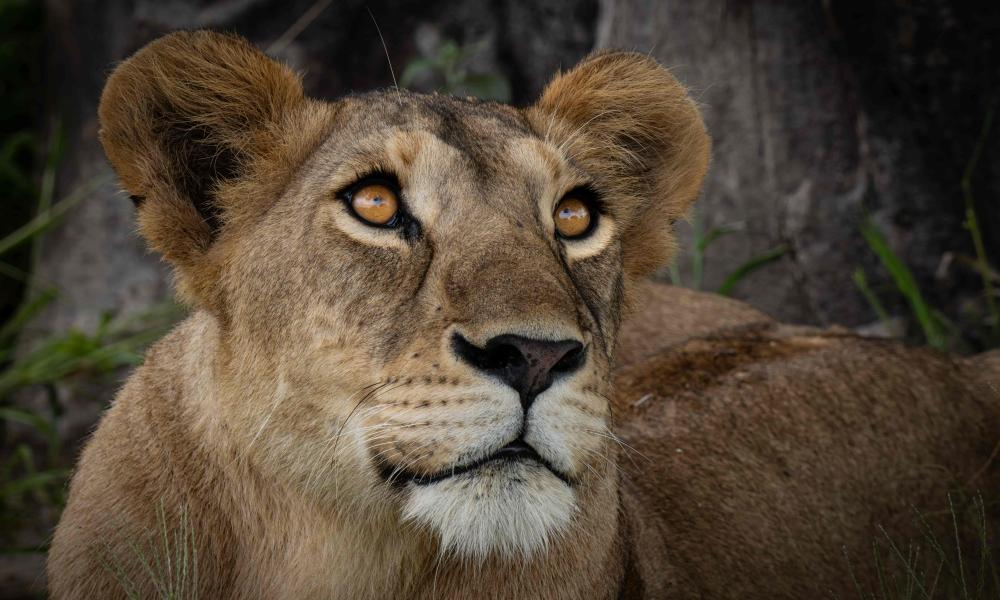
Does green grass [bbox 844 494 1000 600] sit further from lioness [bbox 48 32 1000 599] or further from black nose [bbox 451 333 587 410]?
black nose [bbox 451 333 587 410]

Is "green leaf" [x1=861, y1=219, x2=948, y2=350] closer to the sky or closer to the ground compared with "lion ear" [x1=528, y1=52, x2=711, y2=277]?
closer to the ground

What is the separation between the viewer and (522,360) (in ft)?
7.16

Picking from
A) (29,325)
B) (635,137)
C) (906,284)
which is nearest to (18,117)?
(29,325)

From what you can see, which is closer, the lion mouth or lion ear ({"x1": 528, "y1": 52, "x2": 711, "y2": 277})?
the lion mouth

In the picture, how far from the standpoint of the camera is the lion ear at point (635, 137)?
11.0 feet

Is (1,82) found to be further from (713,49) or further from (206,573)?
(206,573)

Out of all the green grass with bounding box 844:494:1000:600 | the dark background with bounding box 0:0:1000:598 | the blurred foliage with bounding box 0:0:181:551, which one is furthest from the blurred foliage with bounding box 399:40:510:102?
the green grass with bounding box 844:494:1000:600

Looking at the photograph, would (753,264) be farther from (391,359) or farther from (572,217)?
(391,359)

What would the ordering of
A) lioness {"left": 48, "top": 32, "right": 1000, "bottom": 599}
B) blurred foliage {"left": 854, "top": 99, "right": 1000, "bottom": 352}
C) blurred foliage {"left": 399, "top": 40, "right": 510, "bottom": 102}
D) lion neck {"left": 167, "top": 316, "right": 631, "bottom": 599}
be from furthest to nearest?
blurred foliage {"left": 399, "top": 40, "right": 510, "bottom": 102} < blurred foliage {"left": 854, "top": 99, "right": 1000, "bottom": 352} < lion neck {"left": 167, "top": 316, "right": 631, "bottom": 599} < lioness {"left": 48, "top": 32, "right": 1000, "bottom": 599}

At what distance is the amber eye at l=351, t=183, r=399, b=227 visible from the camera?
2.67 m

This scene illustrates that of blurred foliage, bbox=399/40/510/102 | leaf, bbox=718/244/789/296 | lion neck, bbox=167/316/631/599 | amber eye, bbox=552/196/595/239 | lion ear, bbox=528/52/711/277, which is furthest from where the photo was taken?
blurred foliage, bbox=399/40/510/102

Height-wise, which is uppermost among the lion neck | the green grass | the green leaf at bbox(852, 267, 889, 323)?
the green leaf at bbox(852, 267, 889, 323)

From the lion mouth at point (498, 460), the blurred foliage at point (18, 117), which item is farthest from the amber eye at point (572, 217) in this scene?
the blurred foliage at point (18, 117)

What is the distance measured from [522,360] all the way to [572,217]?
881mm
